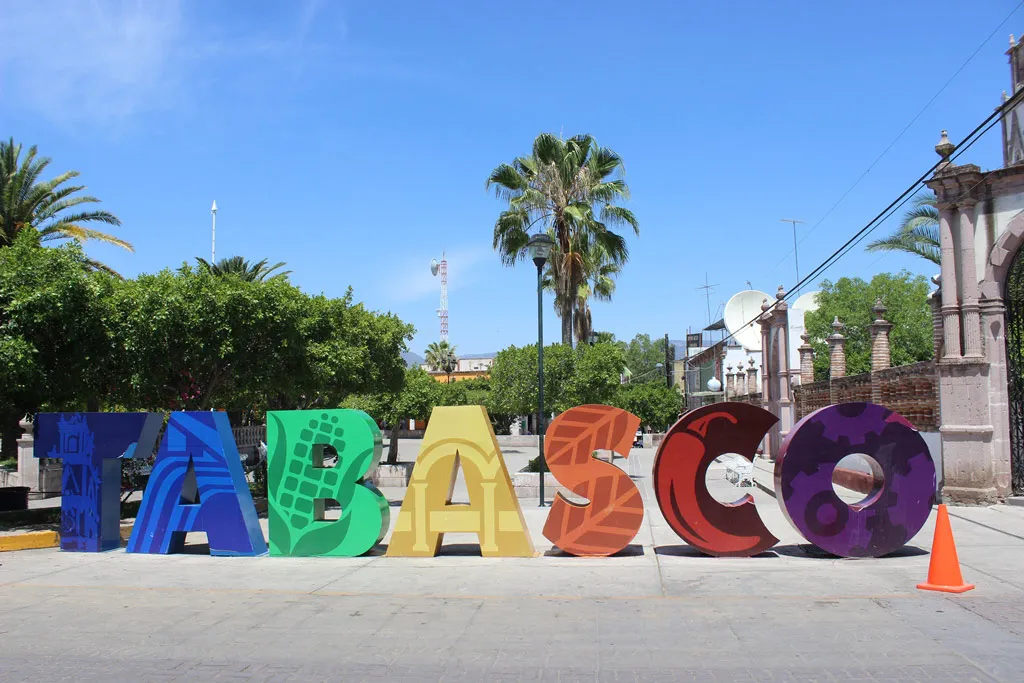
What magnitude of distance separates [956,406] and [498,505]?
392 inches

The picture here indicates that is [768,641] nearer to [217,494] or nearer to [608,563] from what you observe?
[608,563]

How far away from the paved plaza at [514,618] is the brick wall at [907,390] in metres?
6.66

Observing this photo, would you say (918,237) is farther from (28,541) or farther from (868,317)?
(28,541)

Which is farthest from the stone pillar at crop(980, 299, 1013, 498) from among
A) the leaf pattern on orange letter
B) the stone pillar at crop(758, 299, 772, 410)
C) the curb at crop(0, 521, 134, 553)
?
the curb at crop(0, 521, 134, 553)

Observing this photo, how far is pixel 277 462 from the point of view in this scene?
11.3 meters

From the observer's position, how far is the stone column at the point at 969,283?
1577 cm

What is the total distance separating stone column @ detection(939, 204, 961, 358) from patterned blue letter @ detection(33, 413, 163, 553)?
1416 centimetres

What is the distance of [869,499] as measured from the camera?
1077 cm

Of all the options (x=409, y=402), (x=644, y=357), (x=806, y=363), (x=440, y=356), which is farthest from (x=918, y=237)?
(x=644, y=357)

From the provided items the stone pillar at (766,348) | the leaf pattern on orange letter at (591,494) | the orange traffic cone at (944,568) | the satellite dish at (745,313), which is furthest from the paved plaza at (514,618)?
the satellite dish at (745,313)

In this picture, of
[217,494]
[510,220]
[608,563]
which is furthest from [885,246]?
[217,494]

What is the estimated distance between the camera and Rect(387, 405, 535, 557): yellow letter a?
10969 mm

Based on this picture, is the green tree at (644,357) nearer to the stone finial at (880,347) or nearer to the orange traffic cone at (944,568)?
the stone finial at (880,347)

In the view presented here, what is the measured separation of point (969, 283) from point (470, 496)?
432 inches
